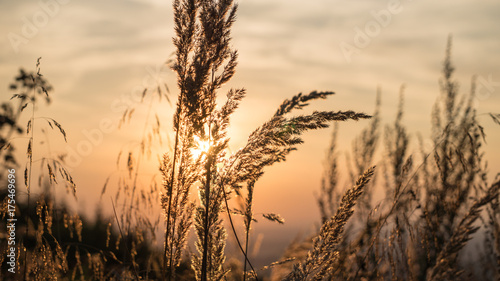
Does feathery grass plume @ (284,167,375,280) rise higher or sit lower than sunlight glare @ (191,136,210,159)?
lower

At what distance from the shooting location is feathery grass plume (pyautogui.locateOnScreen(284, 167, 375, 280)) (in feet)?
8.01

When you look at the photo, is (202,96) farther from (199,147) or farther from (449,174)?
(449,174)

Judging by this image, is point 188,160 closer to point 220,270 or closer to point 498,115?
point 220,270

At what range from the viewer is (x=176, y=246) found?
115 inches

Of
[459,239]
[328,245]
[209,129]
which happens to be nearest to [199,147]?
[209,129]

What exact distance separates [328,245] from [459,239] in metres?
0.71

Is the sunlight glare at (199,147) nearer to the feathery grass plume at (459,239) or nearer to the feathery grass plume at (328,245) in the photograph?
the feathery grass plume at (328,245)

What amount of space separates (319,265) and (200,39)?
1.44 meters

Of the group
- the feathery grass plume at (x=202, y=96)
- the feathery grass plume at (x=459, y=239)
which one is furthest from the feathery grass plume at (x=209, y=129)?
the feathery grass plume at (x=459, y=239)

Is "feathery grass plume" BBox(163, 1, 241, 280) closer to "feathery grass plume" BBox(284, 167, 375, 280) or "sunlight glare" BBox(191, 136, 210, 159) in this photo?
"sunlight glare" BBox(191, 136, 210, 159)

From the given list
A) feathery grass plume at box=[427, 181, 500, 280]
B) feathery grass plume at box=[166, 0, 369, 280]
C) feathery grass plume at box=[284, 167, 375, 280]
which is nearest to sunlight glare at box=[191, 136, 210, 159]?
feathery grass plume at box=[166, 0, 369, 280]

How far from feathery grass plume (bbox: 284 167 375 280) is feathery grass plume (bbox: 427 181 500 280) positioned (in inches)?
22.3

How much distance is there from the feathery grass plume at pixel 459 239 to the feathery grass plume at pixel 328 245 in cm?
57

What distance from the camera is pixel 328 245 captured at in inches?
99.5
